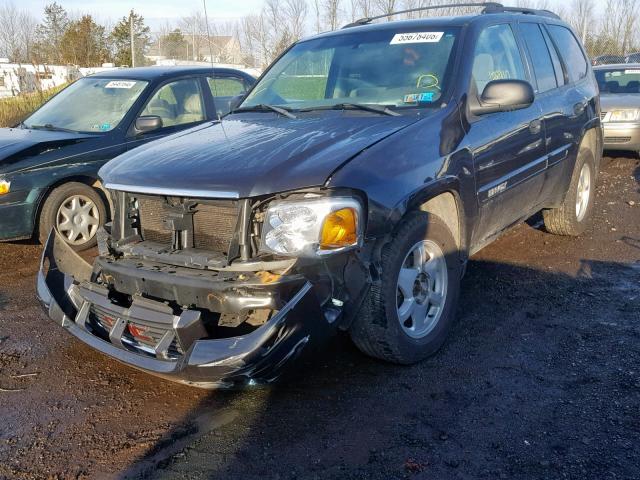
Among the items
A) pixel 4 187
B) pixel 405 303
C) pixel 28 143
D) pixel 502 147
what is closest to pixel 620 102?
pixel 502 147

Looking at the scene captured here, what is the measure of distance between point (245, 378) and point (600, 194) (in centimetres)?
707

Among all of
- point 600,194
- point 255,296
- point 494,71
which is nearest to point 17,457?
point 255,296

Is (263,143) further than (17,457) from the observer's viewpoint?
Yes

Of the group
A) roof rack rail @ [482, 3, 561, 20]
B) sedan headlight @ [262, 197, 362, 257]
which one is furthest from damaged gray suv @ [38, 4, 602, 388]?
roof rack rail @ [482, 3, 561, 20]

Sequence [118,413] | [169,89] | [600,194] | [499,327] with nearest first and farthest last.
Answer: [118,413] → [499,327] → [169,89] → [600,194]

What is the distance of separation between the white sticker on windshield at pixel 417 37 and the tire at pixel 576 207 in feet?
7.50

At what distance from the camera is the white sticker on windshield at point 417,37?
165 inches

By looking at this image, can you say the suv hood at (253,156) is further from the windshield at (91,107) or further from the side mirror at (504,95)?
the windshield at (91,107)

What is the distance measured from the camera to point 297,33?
808 inches

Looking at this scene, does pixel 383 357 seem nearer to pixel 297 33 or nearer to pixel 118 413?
pixel 118 413

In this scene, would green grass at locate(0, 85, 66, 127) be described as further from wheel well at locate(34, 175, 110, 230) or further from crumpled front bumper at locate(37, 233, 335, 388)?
crumpled front bumper at locate(37, 233, 335, 388)

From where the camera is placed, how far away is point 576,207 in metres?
5.96

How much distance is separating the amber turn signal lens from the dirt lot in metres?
0.89

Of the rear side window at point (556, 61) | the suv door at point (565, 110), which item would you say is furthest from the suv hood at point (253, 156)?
the rear side window at point (556, 61)
